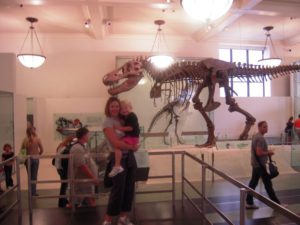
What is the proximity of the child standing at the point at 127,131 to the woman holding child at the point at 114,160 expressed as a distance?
37 millimetres

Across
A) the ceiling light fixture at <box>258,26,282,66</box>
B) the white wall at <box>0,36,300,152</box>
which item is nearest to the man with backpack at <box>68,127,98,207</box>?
the white wall at <box>0,36,300,152</box>

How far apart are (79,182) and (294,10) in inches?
278

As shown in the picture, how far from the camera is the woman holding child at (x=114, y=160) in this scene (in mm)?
3316

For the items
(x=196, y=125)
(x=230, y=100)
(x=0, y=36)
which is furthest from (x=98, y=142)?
(x=0, y=36)

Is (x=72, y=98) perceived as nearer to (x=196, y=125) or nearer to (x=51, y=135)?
(x=51, y=135)

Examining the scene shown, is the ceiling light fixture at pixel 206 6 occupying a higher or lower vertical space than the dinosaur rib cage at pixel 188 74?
higher

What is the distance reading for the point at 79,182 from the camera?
450 centimetres

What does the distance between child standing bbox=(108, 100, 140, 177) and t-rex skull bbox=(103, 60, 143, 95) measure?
411 millimetres

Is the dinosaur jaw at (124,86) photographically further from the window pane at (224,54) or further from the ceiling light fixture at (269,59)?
the window pane at (224,54)

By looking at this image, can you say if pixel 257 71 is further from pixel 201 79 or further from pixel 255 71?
pixel 201 79

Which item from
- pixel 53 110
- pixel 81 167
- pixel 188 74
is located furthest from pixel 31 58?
pixel 188 74

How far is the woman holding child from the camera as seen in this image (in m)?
3.32

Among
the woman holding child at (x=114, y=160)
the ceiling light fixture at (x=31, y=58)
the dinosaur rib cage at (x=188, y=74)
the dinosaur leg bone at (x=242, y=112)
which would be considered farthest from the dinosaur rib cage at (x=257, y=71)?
the ceiling light fixture at (x=31, y=58)

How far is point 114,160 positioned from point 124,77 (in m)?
1.12
